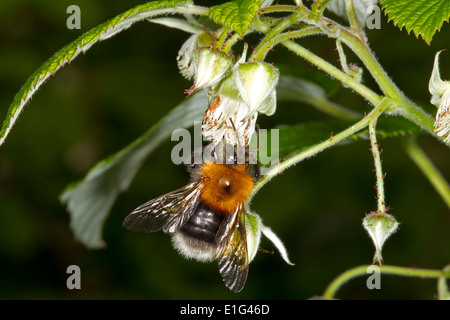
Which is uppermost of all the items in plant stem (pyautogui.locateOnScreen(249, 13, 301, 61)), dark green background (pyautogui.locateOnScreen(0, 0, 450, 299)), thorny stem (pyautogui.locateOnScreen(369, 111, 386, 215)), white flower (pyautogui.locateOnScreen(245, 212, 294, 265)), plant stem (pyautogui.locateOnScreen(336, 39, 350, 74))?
dark green background (pyautogui.locateOnScreen(0, 0, 450, 299))

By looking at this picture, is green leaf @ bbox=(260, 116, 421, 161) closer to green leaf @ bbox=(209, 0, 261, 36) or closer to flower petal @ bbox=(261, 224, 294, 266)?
flower petal @ bbox=(261, 224, 294, 266)

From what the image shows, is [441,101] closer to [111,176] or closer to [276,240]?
[276,240]

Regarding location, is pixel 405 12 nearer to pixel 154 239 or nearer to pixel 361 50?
pixel 361 50

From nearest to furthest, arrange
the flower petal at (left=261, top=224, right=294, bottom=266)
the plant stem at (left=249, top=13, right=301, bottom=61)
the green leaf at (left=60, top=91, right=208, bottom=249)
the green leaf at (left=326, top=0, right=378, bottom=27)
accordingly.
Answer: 1. the plant stem at (left=249, top=13, right=301, bottom=61)
2. the flower petal at (left=261, top=224, right=294, bottom=266)
3. the green leaf at (left=326, top=0, right=378, bottom=27)
4. the green leaf at (left=60, top=91, right=208, bottom=249)

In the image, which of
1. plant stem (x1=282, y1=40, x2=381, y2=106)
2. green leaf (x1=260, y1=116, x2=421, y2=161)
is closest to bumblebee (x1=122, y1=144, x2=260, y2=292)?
green leaf (x1=260, y1=116, x2=421, y2=161)

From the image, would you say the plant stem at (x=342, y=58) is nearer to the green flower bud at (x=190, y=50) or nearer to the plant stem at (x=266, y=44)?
the plant stem at (x=266, y=44)

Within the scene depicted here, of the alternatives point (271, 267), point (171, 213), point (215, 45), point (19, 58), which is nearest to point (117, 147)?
point (19, 58)

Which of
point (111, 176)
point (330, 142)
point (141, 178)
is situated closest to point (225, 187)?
point (330, 142)
